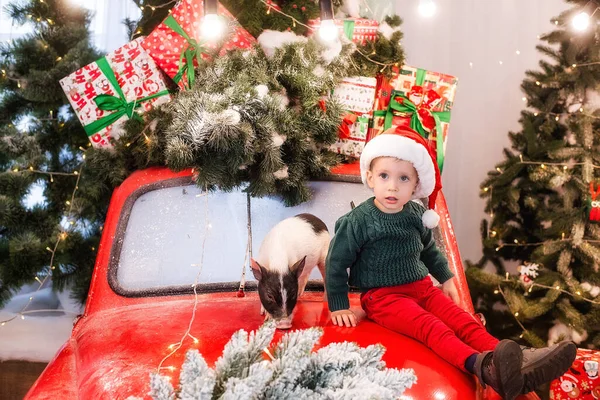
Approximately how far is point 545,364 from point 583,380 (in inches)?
24.6

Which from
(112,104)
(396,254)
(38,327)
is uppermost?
(112,104)

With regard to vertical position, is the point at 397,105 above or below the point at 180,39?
below

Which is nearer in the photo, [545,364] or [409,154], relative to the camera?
[545,364]

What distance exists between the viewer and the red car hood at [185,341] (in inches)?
55.9

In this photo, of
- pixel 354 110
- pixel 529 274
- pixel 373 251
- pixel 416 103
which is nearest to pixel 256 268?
pixel 373 251

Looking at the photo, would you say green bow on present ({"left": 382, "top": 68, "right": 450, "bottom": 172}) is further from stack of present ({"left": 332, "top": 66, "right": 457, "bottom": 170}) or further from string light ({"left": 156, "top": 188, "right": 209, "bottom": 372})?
string light ({"left": 156, "top": 188, "right": 209, "bottom": 372})

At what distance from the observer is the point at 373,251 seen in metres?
1.82

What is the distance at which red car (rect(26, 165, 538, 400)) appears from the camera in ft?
4.88

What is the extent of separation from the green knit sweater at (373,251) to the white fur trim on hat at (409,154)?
0.36 ft

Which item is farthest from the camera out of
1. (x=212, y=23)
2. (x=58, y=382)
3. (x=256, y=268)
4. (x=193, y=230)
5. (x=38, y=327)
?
(x=38, y=327)

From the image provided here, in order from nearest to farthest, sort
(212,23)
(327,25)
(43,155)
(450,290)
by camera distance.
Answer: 1. (450,290)
2. (212,23)
3. (327,25)
4. (43,155)

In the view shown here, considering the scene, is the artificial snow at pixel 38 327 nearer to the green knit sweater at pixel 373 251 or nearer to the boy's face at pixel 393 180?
the green knit sweater at pixel 373 251

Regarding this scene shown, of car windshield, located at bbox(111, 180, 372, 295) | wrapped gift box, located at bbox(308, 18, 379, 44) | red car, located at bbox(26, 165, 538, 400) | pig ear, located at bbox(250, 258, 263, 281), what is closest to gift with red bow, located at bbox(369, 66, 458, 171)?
wrapped gift box, located at bbox(308, 18, 379, 44)

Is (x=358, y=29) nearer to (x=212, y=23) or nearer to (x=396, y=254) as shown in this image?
(x=212, y=23)
